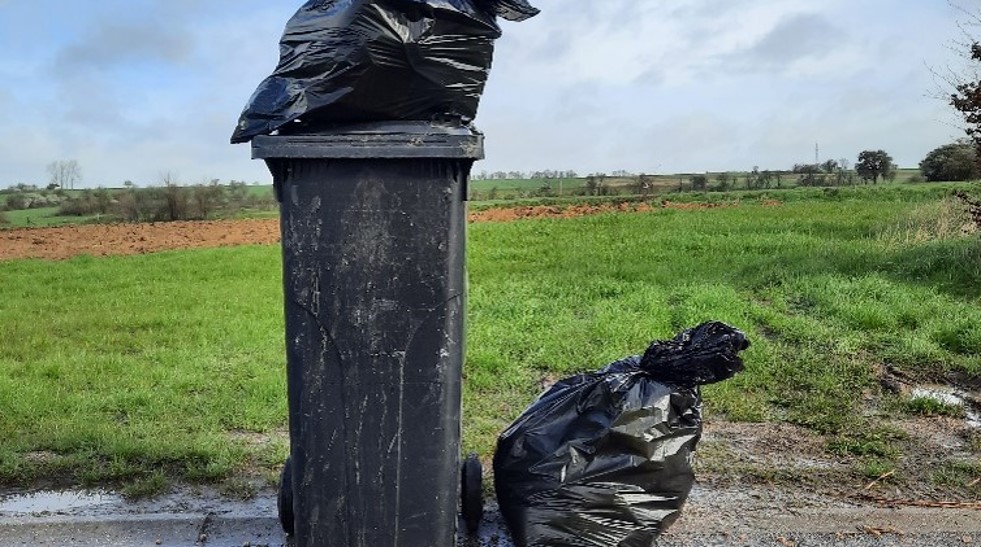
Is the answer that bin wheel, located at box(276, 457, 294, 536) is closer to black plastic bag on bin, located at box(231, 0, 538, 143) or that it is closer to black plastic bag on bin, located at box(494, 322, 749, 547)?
black plastic bag on bin, located at box(494, 322, 749, 547)

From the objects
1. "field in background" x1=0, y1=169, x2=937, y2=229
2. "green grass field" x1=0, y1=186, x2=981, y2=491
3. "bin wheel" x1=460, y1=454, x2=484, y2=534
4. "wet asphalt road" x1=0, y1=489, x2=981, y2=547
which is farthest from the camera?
"field in background" x1=0, y1=169, x2=937, y2=229

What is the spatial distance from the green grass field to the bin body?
1.25 m

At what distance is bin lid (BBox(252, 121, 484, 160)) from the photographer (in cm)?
266

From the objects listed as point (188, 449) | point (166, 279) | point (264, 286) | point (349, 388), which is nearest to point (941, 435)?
point (349, 388)

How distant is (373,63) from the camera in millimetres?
2646

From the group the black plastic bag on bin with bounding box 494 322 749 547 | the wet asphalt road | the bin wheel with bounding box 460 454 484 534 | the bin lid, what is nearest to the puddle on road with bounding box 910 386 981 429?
the wet asphalt road

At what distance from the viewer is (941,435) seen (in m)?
4.50

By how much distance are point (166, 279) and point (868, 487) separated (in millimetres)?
9104

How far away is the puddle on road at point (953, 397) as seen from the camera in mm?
4793

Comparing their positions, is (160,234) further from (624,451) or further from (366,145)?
(624,451)

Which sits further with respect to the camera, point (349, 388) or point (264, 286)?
point (264, 286)

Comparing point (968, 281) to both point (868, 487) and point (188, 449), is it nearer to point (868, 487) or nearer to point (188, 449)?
point (868, 487)

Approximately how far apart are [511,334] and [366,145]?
3.88m

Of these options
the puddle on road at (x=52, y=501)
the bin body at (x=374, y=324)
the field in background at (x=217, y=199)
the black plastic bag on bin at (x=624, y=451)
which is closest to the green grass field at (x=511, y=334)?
the puddle on road at (x=52, y=501)
